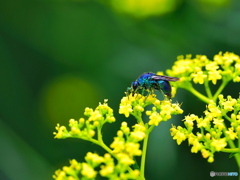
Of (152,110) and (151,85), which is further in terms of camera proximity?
(151,85)

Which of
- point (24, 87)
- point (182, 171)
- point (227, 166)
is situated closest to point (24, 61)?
point (24, 87)

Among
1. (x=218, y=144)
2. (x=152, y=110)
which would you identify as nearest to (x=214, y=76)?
(x=152, y=110)

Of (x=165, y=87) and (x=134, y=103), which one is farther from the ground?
(x=165, y=87)

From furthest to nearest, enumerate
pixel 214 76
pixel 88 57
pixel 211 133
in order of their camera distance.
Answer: pixel 88 57 → pixel 214 76 → pixel 211 133

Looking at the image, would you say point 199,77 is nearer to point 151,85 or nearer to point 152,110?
point 151,85

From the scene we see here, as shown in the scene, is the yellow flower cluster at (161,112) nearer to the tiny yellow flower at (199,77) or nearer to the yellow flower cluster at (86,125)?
the yellow flower cluster at (86,125)

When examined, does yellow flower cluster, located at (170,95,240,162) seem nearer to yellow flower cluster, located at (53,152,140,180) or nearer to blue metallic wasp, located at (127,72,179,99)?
blue metallic wasp, located at (127,72,179,99)

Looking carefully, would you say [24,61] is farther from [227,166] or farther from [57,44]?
[227,166]
